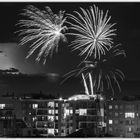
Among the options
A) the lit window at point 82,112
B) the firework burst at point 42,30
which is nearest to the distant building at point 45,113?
the lit window at point 82,112

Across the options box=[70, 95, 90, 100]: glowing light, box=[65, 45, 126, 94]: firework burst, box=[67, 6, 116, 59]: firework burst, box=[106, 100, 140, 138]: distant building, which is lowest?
box=[106, 100, 140, 138]: distant building

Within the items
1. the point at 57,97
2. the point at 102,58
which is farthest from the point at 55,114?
the point at 102,58

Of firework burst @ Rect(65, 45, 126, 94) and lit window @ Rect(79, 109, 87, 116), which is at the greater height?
firework burst @ Rect(65, 45, 126, 94)

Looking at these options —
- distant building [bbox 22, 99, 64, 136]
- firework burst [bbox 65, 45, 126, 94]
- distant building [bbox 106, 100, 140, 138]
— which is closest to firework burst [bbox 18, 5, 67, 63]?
firework burst [bbox 65, 45, 126, 94]

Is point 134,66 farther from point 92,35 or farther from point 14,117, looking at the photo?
point 14,117

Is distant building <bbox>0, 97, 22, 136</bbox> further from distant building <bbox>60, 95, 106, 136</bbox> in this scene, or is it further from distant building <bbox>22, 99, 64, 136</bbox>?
distant building <bbox>60, 95, 106, 136</bbox>

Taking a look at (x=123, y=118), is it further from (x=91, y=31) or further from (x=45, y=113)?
(x=91, y=31)
